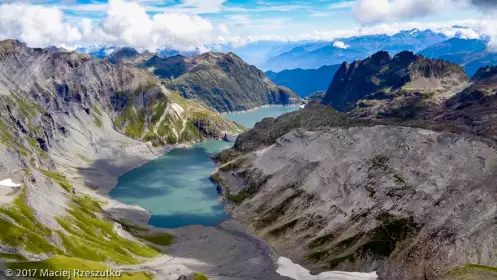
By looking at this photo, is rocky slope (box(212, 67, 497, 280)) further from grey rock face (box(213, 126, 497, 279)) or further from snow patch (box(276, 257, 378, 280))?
snow patch (box(276, 257, 378, 280))

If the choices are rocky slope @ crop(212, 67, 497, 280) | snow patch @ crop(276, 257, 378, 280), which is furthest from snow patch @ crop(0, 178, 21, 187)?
snow patch @ crop(276, 257, 378, 280)

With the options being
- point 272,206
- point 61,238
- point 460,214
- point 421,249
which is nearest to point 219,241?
point 272,206

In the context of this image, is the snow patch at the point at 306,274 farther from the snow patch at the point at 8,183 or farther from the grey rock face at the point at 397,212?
the snow patch at the point at 8,183

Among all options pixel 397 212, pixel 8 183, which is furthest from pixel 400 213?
pixel 8 183

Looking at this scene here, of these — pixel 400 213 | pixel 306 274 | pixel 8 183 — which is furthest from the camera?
pixel 8 183

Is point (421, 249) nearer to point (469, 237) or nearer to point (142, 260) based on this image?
point (469, 237)

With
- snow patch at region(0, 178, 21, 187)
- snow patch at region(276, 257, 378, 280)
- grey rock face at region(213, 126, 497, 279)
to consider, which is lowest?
snow patch at region(276, 257, 378, 280)

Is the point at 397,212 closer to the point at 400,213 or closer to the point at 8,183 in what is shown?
the point at 400,213
